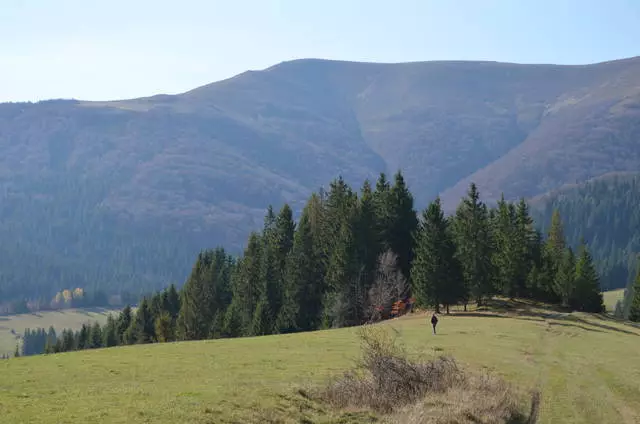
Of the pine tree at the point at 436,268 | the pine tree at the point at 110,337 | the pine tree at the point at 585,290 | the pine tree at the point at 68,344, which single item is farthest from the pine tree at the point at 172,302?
the pine tree at the point at 585,290

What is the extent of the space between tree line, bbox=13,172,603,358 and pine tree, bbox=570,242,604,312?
20cm

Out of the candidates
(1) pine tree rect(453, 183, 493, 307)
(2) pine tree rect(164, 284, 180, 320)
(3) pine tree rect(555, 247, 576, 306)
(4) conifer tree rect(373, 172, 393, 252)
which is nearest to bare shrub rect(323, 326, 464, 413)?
(1) pine tree rect(453, 183, 493, 307)

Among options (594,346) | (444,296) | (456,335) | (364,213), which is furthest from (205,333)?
(594,346)

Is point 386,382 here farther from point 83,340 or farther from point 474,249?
point 83,340

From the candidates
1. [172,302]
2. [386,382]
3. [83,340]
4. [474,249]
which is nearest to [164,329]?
[172,302]

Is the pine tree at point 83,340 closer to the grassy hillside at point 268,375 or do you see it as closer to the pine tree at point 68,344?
the pine tree at point 68,344

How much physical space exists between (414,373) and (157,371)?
1528 centimetres

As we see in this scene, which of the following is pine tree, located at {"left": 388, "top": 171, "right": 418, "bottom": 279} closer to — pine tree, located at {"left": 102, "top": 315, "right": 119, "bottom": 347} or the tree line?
the tree line

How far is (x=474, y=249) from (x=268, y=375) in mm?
55037

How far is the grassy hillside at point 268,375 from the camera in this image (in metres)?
28.5

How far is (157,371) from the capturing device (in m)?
38.8

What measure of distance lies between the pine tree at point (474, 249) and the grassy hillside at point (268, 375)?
19553 millimetres

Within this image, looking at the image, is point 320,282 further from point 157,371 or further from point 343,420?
point 343,420

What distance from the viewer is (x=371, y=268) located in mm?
93562
